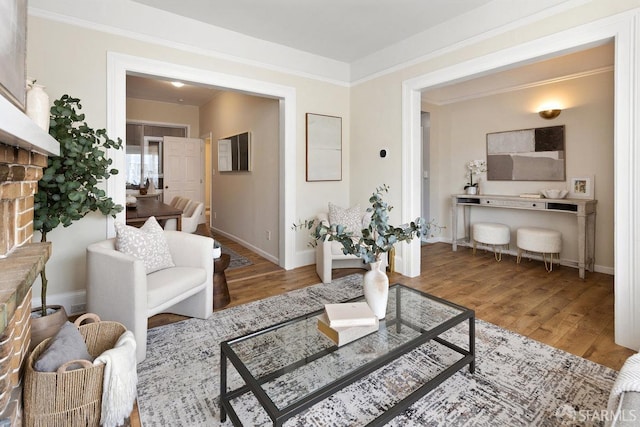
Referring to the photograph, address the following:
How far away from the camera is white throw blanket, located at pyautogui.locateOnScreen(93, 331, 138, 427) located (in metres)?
1.38

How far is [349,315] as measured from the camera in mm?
1611

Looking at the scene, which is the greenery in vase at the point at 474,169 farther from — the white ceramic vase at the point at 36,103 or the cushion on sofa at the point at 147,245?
the white ceramic vase at the point at 36,103

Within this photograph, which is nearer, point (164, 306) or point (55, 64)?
point (164, 306)

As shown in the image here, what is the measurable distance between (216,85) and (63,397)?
117 inches

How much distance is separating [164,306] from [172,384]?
57 cm

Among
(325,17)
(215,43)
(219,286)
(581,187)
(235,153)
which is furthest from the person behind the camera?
(235,153)

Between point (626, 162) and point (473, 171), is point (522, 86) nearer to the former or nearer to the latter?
point (473, 171)

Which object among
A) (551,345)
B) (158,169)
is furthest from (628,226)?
(158,169)

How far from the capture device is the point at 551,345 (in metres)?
2.19

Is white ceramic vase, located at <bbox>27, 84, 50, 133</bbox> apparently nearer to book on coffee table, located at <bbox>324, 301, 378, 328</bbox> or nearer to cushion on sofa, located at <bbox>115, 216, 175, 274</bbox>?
cushion on sofa, located at <bbox>115, 216, 175, 274</bbox>

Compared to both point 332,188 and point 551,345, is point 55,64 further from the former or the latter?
point 551,345

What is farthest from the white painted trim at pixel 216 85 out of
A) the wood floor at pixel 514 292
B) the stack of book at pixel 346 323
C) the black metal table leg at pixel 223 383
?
the stack of book at pixel 346 323

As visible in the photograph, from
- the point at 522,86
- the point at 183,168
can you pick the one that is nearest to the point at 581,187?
the point at 522,86

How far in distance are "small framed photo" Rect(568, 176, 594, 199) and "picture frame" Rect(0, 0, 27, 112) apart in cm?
532
